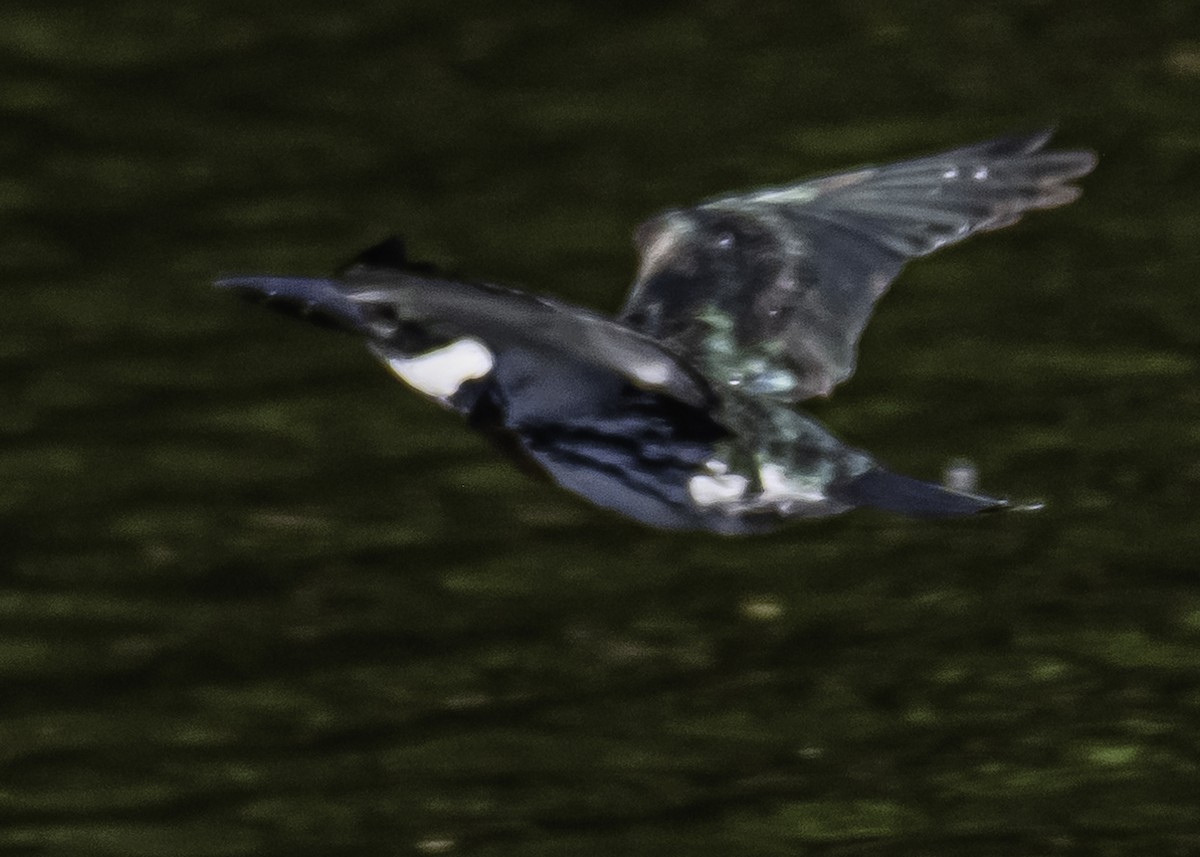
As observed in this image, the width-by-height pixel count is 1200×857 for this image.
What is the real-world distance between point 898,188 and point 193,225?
4.14m

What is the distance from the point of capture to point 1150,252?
9766 mm

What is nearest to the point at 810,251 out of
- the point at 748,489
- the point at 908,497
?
the point at 748,489

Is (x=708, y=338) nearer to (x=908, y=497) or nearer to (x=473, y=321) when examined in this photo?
(x=908, y=497)

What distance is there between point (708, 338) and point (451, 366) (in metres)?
0.84

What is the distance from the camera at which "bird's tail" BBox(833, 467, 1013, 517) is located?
5555 millimetres

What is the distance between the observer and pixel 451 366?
18.5ft

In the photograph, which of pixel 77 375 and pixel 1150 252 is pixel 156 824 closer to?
pixel 77 375

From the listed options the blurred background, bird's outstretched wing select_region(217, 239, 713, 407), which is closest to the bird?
bird's outstretched wing select_region(217, 239, 713, 407)

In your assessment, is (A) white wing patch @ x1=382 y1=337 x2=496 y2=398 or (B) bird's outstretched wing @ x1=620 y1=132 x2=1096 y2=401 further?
(B) bird's outstretched wing @ x1=620 y1=132 x2=1096 y2=401

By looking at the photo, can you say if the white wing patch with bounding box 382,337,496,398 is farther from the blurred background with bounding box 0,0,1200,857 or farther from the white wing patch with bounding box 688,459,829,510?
the blurred background with bounding box 0,0,1200,857

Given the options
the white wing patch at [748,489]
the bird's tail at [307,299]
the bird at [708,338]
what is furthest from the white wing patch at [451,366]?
the white wing patch at [748,489]

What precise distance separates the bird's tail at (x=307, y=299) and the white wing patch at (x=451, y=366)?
188 mm

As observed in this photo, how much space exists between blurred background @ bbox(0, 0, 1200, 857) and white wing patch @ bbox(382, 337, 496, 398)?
1.57 meters

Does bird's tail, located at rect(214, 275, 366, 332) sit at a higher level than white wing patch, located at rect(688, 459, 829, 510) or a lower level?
higher
